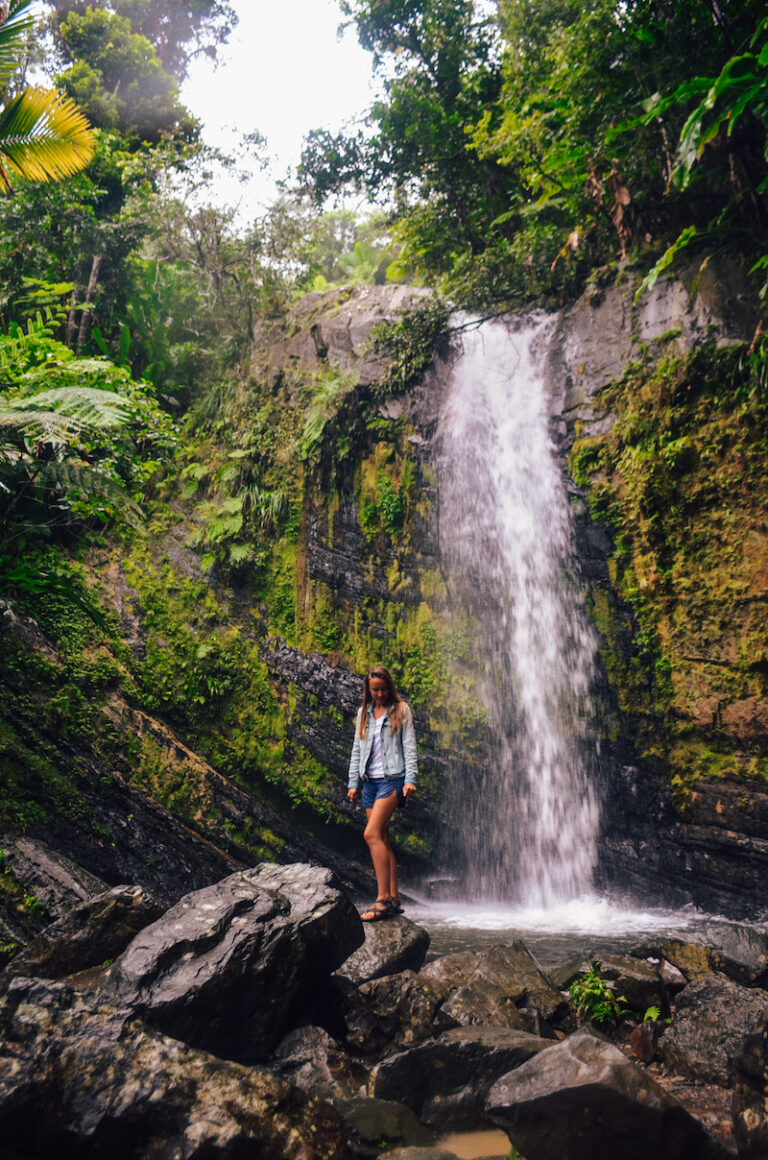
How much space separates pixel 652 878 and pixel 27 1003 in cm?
603

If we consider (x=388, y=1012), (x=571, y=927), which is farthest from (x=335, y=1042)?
(x=571, y=927)

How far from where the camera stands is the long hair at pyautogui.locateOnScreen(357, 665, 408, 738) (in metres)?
5.04

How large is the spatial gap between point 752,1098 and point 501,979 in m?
1.70

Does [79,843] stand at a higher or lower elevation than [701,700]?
lower

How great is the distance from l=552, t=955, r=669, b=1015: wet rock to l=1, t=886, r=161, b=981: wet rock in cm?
269

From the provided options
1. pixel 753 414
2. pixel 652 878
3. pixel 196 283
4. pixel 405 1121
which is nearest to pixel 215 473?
pixel 196 283

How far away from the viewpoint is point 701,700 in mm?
6547

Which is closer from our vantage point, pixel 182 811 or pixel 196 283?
pixel 182 811

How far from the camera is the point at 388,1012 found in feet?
11.5

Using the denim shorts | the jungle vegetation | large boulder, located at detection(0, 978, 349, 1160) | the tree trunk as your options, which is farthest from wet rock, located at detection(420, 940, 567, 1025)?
the tree trunk

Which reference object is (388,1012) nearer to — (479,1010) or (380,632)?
(479,1010)

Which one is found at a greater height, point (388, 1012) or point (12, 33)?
point (12, 33)

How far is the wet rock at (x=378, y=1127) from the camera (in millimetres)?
2414

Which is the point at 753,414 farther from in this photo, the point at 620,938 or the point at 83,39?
the point at 83,39
